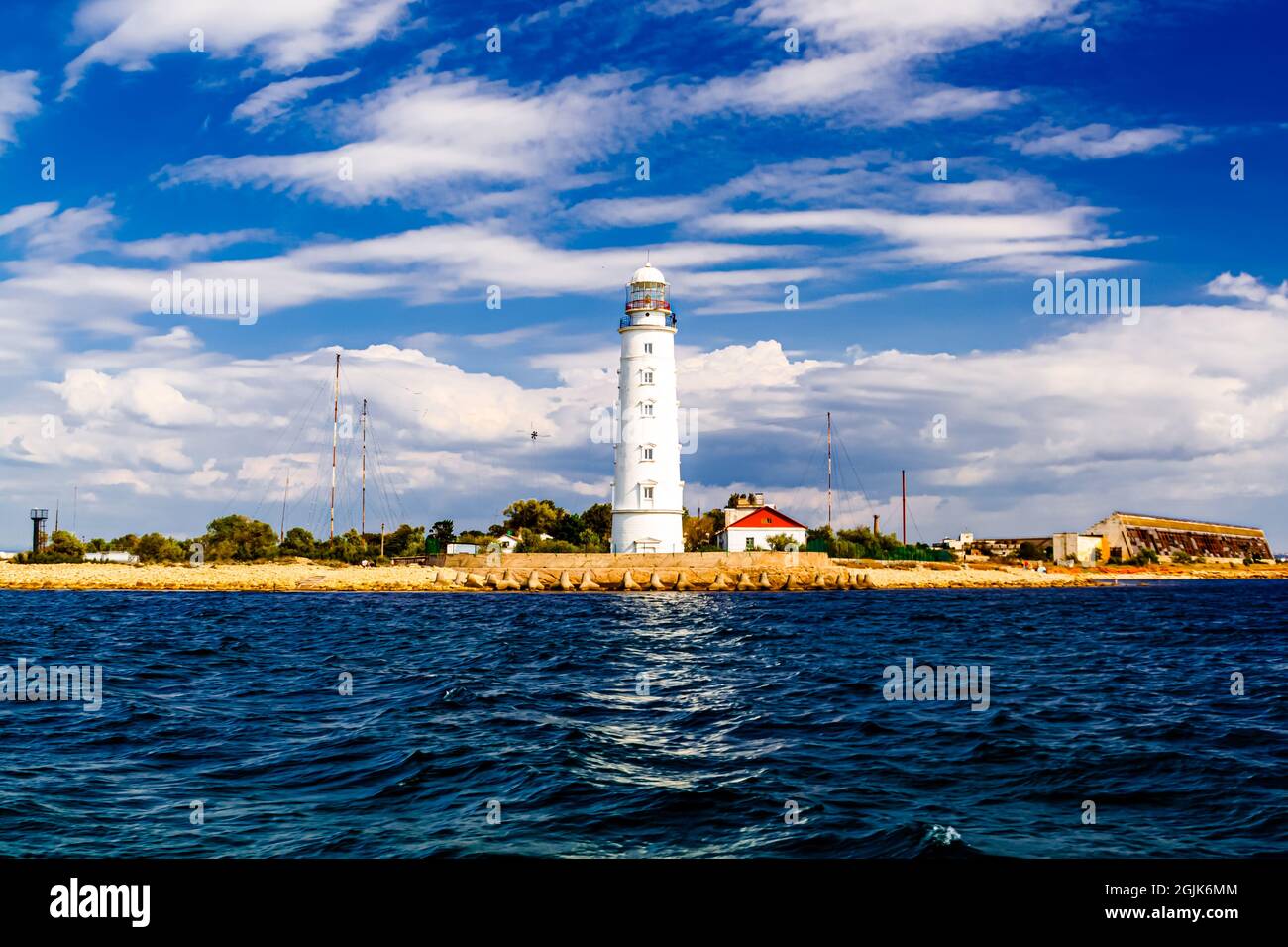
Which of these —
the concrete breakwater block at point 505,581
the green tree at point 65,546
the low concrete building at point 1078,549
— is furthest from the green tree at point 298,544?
the low concrete building at point 1078,549

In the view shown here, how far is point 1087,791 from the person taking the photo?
1289 centimetres

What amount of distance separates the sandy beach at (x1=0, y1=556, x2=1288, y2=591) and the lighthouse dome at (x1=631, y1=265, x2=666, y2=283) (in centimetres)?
1972

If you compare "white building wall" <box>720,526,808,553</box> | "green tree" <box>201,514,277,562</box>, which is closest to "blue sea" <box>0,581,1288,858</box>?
"white building wall" <box>720,526,808,553</box>

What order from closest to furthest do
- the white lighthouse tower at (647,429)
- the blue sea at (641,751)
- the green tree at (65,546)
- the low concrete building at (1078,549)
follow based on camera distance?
the blue sea at (641,751) < the white lighthouse tower at (647,429) < the green tree at (65,546) < the low concrete building at (1078,549)

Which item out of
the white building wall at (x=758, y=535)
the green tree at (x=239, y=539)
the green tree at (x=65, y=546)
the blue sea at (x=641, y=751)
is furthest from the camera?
the green tree at (x=239, y=539)

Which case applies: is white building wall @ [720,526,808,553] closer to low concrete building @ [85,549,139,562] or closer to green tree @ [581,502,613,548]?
green tree @ [581,502,613,548]

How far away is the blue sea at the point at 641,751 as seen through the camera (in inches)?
431

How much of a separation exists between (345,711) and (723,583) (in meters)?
50.5

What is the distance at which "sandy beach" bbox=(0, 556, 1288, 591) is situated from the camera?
68.8 meters

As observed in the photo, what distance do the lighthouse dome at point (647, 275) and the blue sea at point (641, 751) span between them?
135ft

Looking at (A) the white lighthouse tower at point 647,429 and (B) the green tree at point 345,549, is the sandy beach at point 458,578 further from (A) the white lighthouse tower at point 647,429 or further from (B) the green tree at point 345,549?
(B) the green tree at point 345,549
